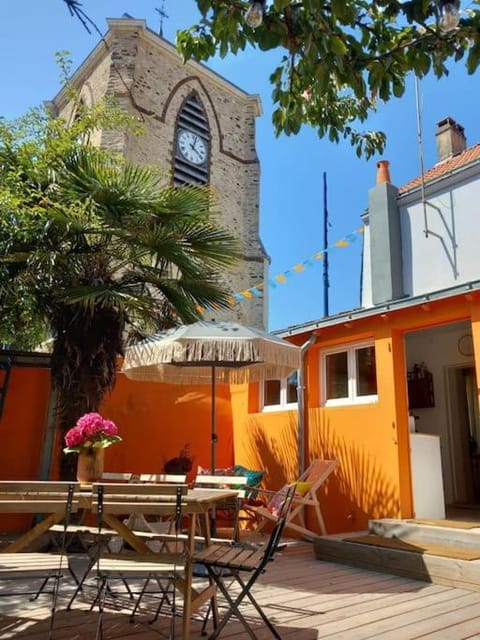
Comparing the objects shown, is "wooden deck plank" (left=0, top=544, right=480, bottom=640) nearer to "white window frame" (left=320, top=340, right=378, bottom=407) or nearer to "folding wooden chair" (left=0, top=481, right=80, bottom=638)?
"folding wooden chair" (left=0, top=481, right=80, bottom=638)

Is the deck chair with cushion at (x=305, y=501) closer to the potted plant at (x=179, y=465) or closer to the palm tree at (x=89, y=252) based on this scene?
the potted plant at (x=179, y=465)

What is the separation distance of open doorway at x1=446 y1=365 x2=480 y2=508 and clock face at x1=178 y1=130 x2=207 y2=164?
13.2 meters

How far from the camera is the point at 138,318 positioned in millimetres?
6965

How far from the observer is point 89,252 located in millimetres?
6230

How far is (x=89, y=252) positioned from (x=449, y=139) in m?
9.85

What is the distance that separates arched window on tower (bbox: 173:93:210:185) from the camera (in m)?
18.3

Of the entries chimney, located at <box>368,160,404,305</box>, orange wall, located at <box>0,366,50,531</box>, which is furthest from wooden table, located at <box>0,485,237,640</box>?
chimney, located at <box>368,160,404,305</box>

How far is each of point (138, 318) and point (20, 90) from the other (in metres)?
3.32

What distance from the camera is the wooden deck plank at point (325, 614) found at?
3.22 metres

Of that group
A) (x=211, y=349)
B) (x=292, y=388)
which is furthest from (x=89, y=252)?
(x=292, y=388)

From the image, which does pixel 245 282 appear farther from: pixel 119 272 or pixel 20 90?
pixel 20 90

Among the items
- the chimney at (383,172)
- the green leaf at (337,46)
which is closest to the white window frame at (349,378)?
the chimney at (383,172)

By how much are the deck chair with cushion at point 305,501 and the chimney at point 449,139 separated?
882 centimetres

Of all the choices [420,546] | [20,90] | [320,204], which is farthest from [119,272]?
[320,204]
